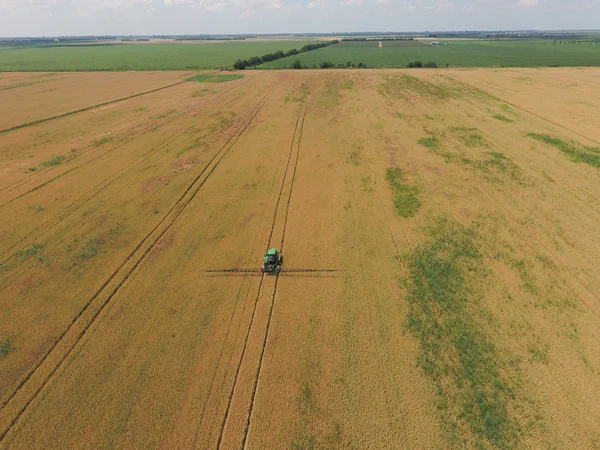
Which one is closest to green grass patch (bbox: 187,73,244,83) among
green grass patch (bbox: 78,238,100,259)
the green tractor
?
green grass patch (bbox: 78,238,100,259)

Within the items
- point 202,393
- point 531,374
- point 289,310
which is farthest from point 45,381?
point 531,374

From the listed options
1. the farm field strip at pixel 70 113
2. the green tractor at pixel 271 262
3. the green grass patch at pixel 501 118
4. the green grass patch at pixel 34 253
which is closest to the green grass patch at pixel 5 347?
the green grass patch at pixel 34 253

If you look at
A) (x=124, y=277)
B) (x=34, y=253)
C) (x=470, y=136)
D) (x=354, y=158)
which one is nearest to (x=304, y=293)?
(x=124, y=277)

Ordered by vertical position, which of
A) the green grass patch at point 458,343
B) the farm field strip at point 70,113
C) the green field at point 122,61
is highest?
the green field at point 122,61

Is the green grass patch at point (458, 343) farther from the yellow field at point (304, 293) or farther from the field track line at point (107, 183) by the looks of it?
the field track line at point (107, 183)

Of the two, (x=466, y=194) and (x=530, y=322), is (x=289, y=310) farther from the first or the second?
(x=466, y=194)

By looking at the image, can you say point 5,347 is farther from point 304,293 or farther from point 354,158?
point 354,158
